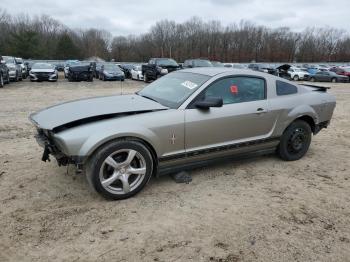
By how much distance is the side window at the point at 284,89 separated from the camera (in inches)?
204

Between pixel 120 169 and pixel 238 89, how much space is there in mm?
2055

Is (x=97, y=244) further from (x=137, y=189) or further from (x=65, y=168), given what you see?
(x=65, y=168)

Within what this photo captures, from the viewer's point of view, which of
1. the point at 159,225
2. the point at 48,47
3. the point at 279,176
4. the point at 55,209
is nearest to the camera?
the point at 159,225

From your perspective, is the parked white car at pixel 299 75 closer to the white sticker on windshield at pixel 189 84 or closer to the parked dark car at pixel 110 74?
the parked dark car at pixel 110 74

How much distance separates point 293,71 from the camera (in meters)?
33.8

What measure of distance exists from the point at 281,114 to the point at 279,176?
943 mm

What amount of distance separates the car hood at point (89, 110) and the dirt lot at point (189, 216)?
876mm

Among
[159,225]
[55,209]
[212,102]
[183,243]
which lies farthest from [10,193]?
[212,102]

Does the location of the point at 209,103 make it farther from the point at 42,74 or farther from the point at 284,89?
the point at 42,74

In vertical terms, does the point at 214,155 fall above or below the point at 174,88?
below

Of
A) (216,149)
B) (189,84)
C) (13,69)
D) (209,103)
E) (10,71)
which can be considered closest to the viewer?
(209,103)

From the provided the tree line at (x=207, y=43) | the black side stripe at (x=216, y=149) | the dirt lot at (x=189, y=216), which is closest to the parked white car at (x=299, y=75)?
the dirt lot at (x=189, y=216)

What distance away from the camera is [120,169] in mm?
3881

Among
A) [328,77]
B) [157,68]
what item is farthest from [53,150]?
[328,77]
